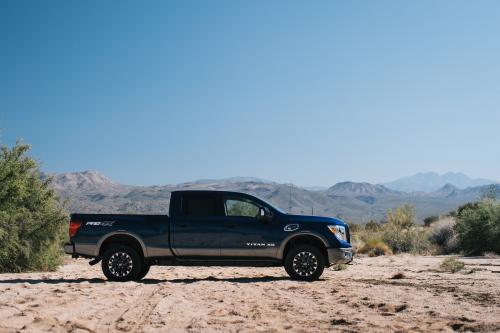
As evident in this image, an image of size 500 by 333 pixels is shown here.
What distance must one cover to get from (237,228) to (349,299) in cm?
361

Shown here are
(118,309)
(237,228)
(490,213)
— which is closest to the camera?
(118,309)

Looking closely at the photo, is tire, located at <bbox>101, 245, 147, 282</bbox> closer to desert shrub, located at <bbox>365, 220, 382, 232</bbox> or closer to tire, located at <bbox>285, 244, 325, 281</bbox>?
tire, located at <bbox>285, 244, 325, 281</bbox>

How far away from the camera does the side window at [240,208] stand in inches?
537

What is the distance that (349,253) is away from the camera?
13578 mm

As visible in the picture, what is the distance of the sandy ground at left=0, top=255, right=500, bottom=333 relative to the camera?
26.9 ft

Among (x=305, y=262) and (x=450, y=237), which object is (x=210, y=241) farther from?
(x=450, y=237)

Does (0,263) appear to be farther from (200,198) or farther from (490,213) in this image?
(490,213)

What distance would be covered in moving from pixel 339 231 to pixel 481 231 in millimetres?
14964

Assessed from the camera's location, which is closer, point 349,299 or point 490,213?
point 349,299

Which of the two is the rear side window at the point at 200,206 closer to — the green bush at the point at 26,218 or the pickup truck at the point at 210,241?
the pickup truck at the point at 210,241

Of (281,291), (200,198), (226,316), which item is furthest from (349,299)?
(200,198)

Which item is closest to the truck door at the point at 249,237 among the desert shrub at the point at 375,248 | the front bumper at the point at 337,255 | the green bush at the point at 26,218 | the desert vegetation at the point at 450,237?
the front bumper at the point at 337,255

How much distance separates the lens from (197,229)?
13.4 m

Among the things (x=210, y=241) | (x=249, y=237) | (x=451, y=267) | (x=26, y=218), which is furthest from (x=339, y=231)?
(x=26, y=218)
